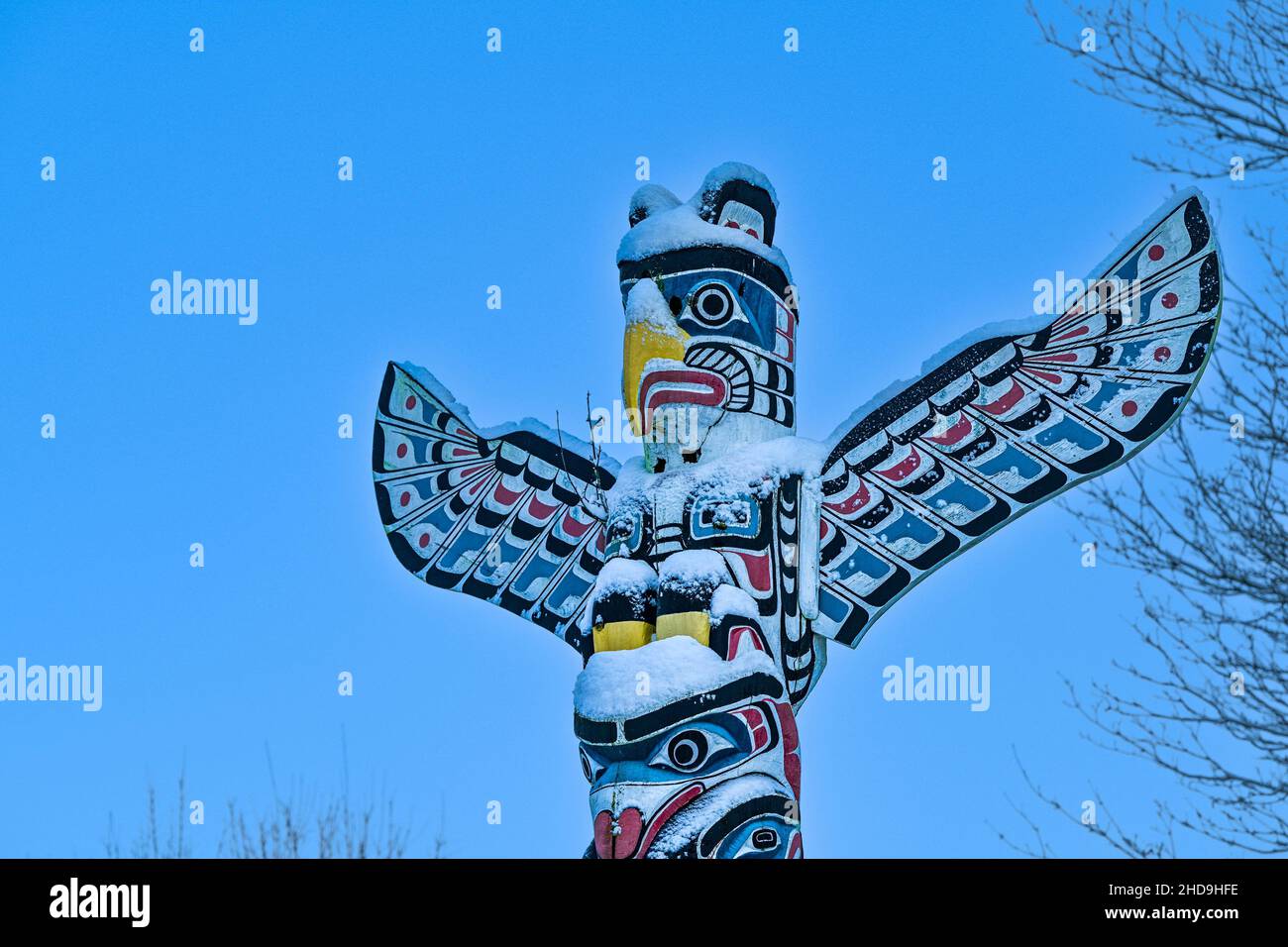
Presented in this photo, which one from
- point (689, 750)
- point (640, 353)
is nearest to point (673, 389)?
point (640, 353)

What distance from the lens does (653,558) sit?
10.6m

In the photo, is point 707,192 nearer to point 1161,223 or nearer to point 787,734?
point 1161,223

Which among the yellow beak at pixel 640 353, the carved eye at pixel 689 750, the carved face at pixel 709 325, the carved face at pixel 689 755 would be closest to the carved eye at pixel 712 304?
the carved face at pixel 709 325

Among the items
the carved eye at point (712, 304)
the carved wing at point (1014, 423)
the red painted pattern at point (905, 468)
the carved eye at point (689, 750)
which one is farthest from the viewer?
the carved eye at point (712, 304)

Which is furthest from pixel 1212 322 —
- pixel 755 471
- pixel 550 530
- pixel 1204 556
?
pixel 550 530

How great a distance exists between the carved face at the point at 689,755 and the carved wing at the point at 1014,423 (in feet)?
3.57

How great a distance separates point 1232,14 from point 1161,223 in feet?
5.94

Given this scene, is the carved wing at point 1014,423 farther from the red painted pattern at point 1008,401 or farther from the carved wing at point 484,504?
the carved wing at point 484,504

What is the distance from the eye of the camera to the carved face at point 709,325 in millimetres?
10617

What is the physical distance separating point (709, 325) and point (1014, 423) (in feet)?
6.03

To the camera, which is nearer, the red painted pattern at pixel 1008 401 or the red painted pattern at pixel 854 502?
the red painted pattern at pixel 1008 401

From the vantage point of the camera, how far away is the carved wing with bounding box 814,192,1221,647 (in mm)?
10242

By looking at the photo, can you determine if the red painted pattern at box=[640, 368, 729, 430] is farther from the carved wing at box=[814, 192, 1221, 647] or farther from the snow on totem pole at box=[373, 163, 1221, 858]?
the carved wing at box=[814, 192, 1221, 647]
